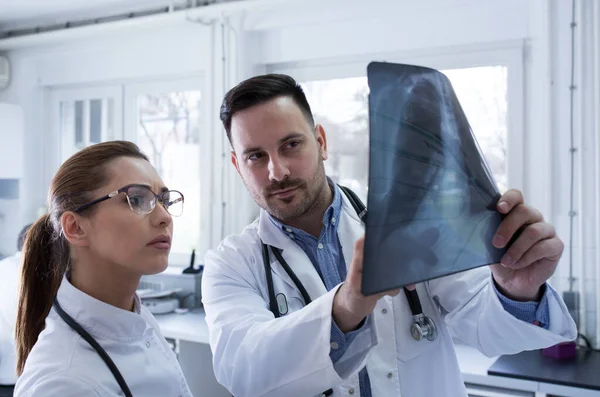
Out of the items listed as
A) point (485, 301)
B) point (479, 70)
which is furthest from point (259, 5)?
point (485, 301)

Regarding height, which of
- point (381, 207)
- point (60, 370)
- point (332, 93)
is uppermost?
point (332, 93)

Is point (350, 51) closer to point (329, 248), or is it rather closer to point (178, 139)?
point (178, 139)

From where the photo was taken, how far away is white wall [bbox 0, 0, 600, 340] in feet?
8.73

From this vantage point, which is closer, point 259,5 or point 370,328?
point 370,328

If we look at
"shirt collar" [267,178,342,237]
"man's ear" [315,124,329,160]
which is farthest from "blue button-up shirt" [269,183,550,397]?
"man's ear" [315,124,329,160]

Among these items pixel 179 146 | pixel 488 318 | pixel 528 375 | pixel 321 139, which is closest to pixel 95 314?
pixel 321 139

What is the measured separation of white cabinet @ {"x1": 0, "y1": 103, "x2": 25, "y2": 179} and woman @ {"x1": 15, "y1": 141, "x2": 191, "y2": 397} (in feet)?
11.8

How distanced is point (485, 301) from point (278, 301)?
17.8 inches

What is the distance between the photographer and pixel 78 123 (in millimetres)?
4555

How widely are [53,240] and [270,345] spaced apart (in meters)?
0.69

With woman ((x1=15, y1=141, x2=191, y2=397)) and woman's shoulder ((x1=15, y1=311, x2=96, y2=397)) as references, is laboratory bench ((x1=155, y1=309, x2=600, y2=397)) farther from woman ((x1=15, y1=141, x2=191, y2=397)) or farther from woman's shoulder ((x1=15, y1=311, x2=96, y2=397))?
woman's shoulder ((x1=15, y1=311, x2=96, y2=397))

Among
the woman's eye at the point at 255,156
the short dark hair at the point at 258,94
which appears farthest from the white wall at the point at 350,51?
the woman's eye at the point at 255,156

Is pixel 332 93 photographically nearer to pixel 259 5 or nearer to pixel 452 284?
pixel 259 5

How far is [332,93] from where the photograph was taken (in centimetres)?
348
